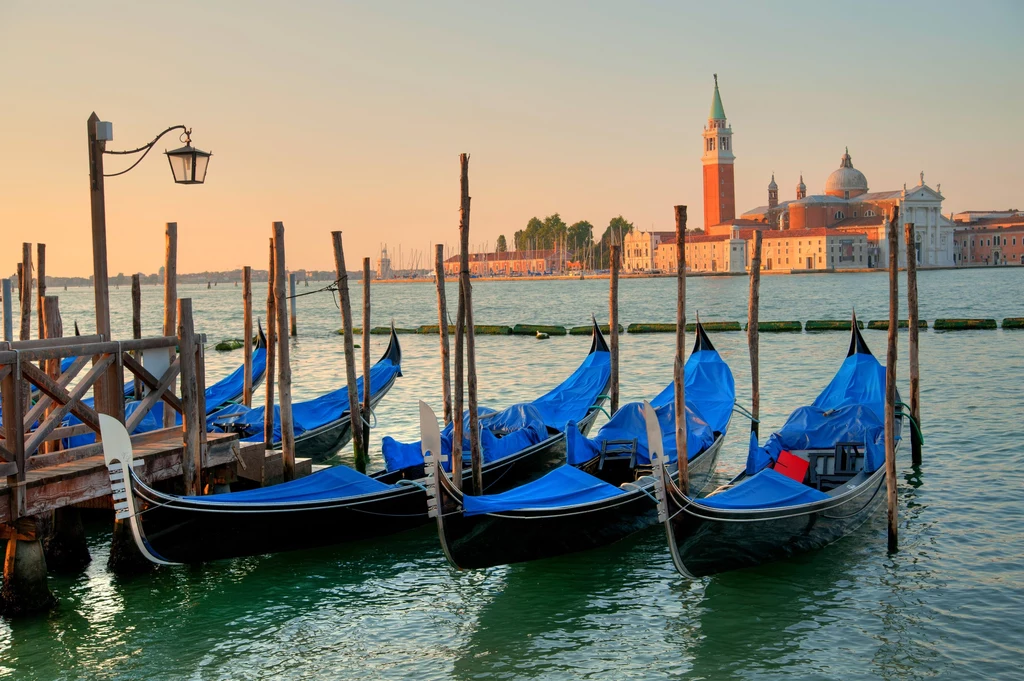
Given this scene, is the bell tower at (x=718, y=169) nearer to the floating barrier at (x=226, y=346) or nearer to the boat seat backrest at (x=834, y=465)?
the floating barrier at (x=226, y=346)

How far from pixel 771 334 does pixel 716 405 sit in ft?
43.9

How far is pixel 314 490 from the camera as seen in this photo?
5137 mm

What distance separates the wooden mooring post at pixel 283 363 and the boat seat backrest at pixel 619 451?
74.8 inches

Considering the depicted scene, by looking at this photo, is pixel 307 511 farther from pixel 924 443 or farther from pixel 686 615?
pixel 924 443

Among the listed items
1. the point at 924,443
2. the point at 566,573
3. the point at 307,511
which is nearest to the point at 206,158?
the point at 307,511

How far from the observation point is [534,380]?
1380 cm

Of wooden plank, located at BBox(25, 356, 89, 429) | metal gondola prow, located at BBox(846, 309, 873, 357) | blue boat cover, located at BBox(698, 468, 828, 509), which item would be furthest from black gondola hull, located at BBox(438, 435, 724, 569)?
metal gondola prow, located at BBox(846, 309, 873, 357)

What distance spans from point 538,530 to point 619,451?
1.36 m

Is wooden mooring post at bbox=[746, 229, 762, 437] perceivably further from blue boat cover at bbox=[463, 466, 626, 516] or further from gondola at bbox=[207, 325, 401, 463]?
gondola at bbox=[207, 325, 401, 463]

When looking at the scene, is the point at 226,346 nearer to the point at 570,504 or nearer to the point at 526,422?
the point at 526,422

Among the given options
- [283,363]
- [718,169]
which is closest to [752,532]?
[283,363]

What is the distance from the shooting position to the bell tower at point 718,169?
72.9 metres

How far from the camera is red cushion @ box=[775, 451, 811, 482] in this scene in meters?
5.89

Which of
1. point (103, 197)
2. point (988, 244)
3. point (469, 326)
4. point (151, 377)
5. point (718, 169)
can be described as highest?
point (718, 169)
